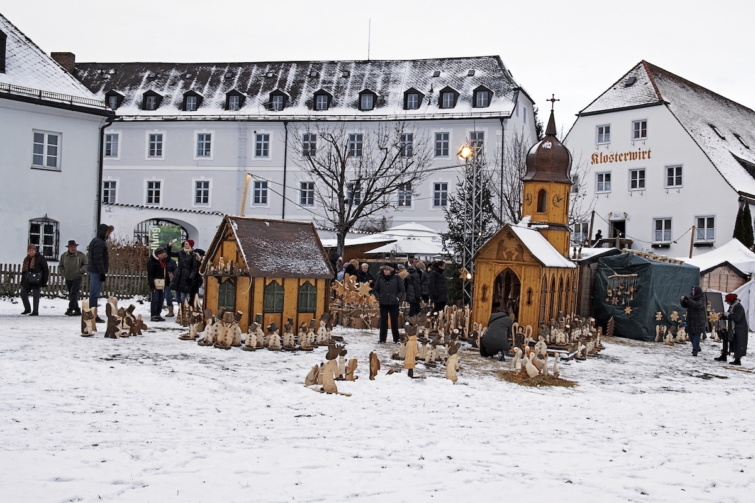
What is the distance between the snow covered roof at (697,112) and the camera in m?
36.2

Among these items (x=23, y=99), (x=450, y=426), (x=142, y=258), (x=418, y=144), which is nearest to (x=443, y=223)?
(x=418, y=144)

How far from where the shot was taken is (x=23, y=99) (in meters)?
25.3

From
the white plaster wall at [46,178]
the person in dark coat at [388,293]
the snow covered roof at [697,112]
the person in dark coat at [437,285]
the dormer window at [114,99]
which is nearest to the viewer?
the person in dark coat at [388,293]

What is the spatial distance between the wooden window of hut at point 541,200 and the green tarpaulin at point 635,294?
135 inches

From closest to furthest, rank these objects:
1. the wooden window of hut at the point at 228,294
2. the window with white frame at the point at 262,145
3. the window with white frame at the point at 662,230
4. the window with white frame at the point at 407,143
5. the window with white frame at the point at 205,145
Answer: the wooden window of hut at the point at 228,294, the window with white frame at the point at 662,230, the window with white frame at the point at 407,143, the window with white frame at the point at 262,145, the window with white frame at the point at 205,145

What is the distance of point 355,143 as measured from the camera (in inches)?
1713

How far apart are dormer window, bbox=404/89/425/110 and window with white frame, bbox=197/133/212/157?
10.9 meters

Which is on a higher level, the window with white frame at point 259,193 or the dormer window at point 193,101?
the dormer window at point 193,101

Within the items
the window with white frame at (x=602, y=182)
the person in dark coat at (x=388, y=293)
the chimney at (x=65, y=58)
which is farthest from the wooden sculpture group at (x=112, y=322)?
the chimney at (x=65, y=58)

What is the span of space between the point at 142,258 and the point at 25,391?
18107mm

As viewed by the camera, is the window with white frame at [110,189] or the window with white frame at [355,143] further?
the window with white frame at [110,189]

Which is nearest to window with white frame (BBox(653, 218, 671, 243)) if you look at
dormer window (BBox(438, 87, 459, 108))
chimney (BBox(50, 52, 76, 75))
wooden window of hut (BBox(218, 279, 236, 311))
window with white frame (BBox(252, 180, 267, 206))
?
dormer window (BBox(438, 87, 459, 108))

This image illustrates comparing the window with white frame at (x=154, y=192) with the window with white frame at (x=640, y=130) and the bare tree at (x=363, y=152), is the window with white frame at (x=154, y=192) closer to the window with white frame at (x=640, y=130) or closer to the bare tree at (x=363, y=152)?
the bare tree at (x=363, y=152)

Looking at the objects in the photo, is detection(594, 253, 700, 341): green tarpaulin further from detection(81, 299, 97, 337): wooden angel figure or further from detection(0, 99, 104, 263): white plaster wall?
detection(0, 99, 104, 263): white plaster wall
